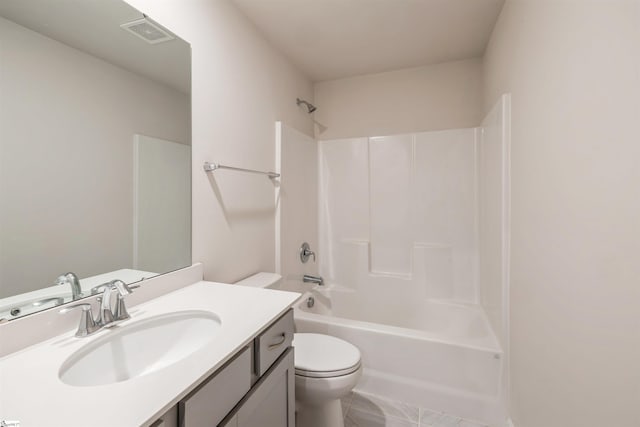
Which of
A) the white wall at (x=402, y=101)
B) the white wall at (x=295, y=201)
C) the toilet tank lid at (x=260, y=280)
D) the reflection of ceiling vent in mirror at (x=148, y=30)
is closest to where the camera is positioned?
the reflection of ceiling vent in mirror at (x=148, y=30)

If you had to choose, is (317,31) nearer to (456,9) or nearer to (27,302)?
(456,9)

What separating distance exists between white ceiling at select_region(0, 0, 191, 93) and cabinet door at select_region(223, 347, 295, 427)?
1252 mm

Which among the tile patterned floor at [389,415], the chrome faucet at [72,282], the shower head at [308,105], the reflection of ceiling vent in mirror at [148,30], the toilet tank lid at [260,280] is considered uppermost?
the shower head at [308,105]

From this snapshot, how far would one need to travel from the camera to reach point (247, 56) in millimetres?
1796

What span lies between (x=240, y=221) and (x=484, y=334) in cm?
171

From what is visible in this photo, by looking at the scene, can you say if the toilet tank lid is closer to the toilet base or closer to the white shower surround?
the white shower surround

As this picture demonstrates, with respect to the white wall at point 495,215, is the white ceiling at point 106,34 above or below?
above

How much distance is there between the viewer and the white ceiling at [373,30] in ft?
5.47

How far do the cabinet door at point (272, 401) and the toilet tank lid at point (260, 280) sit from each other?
62 centimetres

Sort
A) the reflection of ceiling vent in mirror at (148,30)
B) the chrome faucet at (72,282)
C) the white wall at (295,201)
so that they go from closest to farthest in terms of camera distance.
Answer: the chrome faucet at (72,282), the reflection of ceiling vent in mirror at (148,30), the white wall at (295,201)

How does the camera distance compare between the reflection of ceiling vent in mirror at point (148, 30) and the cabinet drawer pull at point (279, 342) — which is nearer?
the cabinet drawer pull at point (279, 342)

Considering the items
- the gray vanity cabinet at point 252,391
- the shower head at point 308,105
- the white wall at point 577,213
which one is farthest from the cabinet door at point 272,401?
the shower head at point 308,105

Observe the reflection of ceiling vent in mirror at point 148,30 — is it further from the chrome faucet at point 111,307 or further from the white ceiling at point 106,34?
the chrome faucet at point 111,307

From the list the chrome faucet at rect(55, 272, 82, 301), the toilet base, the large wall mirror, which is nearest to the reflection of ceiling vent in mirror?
the large wall mirror
